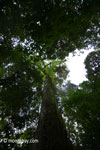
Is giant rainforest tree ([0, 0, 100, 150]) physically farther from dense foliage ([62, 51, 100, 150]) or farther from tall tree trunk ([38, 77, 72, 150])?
dense foliage ([62, 51, 100, 150])

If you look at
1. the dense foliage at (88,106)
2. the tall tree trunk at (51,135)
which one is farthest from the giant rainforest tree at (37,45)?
the dense foliage at (88,106)

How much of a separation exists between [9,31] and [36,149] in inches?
254

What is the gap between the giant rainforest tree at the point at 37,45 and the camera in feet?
16.7

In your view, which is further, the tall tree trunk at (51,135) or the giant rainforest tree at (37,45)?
the giant rainforest tree at (37,45)

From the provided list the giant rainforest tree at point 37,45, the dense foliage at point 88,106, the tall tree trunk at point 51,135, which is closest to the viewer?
the tall tree trunk at point 51,135

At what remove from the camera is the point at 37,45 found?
21.1 feet

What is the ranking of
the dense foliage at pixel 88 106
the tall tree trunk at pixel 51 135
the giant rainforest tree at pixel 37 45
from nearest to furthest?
1. the tall tree trunk at pixel 51 135
2. the giant rainforest tree at pixel 37 45
3. the dense foliage at pixel 88 106

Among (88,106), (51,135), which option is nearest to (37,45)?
(88,106)

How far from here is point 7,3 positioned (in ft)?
18.4

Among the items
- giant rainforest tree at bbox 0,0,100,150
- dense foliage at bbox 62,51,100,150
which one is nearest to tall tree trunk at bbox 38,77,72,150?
giant rainforest tree at bbox 0,0,100,150

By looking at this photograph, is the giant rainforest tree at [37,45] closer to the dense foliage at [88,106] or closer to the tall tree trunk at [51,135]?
the tall tree trunk at [51,135]

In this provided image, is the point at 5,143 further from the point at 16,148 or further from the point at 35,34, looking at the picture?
the point at 35,34

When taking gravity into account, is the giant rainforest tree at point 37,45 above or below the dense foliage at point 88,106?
above

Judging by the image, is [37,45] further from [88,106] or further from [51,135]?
[51,135]
